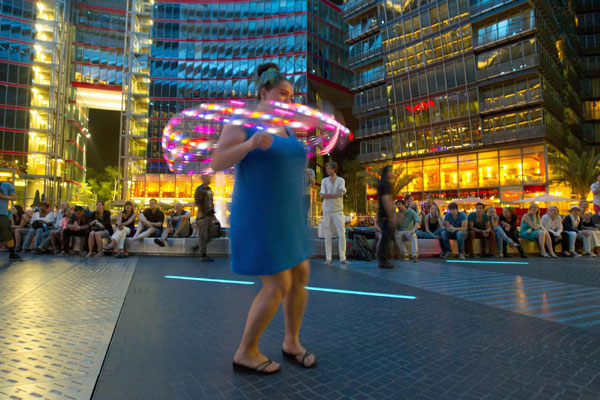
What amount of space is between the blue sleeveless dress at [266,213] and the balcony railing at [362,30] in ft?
171

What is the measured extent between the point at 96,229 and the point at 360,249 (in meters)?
7.52

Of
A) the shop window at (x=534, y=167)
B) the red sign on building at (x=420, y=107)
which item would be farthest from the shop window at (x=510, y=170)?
the red sign on building at (x=420, y=107)

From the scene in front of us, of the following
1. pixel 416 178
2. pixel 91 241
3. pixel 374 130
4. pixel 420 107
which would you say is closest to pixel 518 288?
pixel 91 241

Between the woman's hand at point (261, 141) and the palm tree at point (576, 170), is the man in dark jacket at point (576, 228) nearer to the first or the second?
the woman's hand at point (261, 141)

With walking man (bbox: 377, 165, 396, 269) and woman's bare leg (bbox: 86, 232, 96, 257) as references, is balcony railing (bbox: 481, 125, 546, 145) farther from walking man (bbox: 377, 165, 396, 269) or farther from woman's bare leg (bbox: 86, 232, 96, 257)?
woman's bare leg (bbox: 86, 232, 96, 257)

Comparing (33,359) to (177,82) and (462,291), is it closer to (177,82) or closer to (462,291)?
(462,291)

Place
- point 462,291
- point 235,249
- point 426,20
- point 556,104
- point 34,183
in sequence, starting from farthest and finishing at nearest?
point 34,183, point 426,20, point 556,104, point 462,291, point 235,249

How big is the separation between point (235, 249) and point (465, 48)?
43602 mm

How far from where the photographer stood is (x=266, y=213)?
2299mm

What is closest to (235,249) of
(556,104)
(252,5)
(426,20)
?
(556,104)

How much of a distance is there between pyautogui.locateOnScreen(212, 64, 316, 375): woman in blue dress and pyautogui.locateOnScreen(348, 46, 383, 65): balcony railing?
166 ft

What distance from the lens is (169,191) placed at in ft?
182

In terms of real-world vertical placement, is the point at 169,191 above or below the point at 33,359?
above

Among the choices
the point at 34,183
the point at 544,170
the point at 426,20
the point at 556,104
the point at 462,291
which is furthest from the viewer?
the point at 34,183
